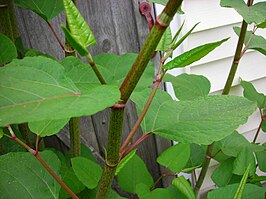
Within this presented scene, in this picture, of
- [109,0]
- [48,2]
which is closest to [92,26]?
[109,0]

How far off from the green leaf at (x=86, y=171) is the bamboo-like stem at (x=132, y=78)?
0.27 m

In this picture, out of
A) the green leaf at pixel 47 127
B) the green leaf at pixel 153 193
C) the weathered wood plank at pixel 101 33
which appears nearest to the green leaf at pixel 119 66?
the green leaf at pixel 47 127

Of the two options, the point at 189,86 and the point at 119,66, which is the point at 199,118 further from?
the point at 189,86

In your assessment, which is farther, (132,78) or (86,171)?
(86,171)

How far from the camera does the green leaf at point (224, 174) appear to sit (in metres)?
1.33

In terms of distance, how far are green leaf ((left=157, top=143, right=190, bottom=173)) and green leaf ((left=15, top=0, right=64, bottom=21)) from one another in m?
0.55

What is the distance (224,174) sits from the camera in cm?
135

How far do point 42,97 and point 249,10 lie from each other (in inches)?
25.9

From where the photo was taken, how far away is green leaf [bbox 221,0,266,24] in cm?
80

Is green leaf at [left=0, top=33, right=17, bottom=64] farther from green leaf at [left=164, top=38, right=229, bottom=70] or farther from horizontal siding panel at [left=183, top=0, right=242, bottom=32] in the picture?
horizontal siding panel at [left=183, top=0, right=242, bottom=32]

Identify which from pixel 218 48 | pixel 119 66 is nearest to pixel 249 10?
pixel 119 66

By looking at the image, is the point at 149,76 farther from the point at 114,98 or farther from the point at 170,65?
the point at 114,98

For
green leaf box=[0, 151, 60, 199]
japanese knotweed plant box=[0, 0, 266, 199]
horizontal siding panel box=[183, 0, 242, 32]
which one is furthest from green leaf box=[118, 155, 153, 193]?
horizontal siding panel box=[183, 0, 242, 32]

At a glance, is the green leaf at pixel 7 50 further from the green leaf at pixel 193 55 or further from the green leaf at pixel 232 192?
the green leaf at pixel 232 192
